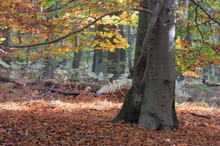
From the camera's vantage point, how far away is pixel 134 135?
4406 mm

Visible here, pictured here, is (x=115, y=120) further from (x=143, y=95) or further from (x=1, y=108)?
(x=1, y=108)

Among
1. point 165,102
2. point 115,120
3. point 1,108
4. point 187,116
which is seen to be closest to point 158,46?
point 165,102

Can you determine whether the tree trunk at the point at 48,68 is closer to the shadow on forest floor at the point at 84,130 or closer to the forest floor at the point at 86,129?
the forest floor at the point at 86,129

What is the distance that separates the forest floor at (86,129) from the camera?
Result: 412cm

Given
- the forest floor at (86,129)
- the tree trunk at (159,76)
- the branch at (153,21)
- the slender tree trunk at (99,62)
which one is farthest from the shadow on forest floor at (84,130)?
the slender tree trunk at (99,62)

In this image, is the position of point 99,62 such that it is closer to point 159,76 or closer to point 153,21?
point 159,76

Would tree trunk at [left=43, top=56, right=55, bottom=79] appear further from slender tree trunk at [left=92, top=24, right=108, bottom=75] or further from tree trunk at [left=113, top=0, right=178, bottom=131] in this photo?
tree trunk at [left=113, top=0, right=178, bottom=131]

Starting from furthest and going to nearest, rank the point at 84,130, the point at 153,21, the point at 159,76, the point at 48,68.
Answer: the point at 48,68
the point at 159,76
the point at 84,130
the point at 153,21

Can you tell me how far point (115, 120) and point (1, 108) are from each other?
2547 mm

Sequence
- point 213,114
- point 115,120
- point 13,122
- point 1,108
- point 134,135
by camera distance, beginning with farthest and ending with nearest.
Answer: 1. point 213,114
2. point 1,108
3. point 115,120
4. point 13,122
5. point 134,135

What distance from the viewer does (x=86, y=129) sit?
4.56 metres

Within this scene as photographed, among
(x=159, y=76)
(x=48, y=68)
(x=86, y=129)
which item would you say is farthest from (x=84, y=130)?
(x=48, y=68)

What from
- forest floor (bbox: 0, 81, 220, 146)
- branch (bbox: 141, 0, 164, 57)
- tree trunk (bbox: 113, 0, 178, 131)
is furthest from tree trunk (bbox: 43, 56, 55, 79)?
branch (bbox: 141, 0, 164, 57)

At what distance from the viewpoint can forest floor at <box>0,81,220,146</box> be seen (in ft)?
13.5
